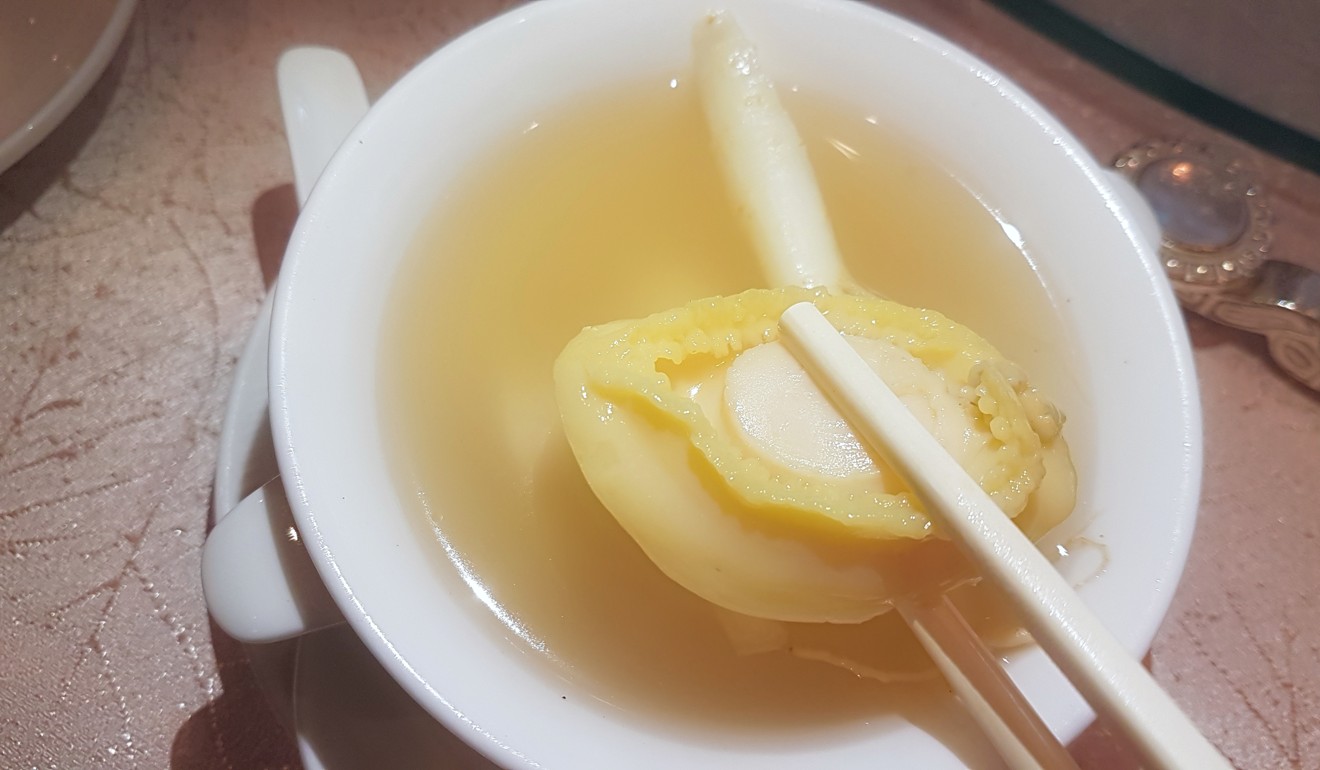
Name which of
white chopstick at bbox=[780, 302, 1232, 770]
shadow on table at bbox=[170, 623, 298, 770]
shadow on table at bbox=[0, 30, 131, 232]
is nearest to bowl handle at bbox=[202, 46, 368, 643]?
shadow on table at bbox=[170, 623, 298, 770]

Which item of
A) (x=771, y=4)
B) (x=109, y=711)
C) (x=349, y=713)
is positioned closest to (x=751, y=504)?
(x=349, y=713)

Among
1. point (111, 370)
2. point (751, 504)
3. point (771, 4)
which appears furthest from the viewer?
point (111, 370)

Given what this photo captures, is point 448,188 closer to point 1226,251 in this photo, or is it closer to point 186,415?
point 186,415

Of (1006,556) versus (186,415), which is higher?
(1006,556)

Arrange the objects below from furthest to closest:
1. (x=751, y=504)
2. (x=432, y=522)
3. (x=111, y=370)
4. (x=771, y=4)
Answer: (x=111, y=370) < (x=771, y=4) < (x=432, y=522) < (x=751, y=504)

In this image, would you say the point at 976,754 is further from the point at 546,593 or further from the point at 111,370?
the point at 111,370

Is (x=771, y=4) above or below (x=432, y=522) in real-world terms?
above

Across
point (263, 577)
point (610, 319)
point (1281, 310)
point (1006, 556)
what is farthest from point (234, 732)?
point (1281, 310)

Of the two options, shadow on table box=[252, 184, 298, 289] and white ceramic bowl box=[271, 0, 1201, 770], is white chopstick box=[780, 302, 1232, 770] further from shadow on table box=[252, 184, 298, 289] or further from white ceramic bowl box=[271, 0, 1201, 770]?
shadow on table box=[252, 184, 298, 289]
